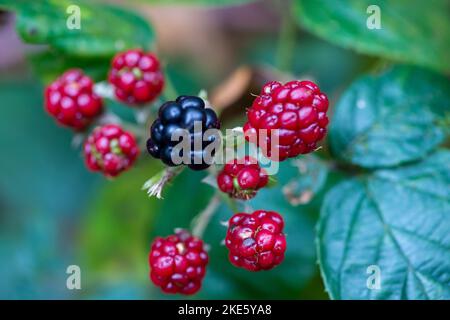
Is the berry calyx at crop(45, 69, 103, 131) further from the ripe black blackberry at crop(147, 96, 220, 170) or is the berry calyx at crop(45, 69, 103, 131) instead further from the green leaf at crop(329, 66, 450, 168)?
the green leaf at crop(329, 66, 450, 168)

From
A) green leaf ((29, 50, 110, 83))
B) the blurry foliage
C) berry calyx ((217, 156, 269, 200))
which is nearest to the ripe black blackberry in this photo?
berry calyx ((217, 156, 269, 200))

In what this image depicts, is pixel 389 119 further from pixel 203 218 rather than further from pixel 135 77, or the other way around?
pixel 135 77

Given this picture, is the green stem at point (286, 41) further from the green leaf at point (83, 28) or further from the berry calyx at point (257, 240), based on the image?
the berry calyx at point (257, 240)

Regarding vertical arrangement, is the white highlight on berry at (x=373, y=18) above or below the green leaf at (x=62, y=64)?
above

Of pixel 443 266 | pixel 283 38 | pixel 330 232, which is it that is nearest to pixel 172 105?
pixel 330 232

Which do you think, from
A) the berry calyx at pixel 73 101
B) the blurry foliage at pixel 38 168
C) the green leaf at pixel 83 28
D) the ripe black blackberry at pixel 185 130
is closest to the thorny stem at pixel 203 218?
the ripe black blackberry at pixel 185 130
